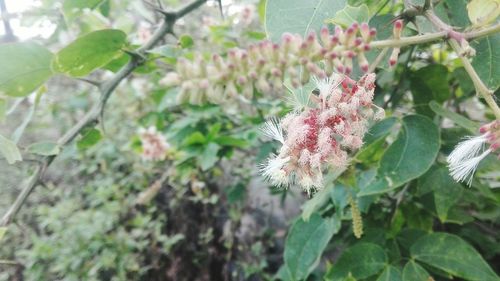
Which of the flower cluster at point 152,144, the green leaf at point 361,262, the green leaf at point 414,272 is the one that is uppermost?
the green leaf at point 414,272

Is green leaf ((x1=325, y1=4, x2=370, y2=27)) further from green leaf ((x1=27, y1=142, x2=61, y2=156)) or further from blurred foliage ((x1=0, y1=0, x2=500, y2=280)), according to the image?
green leaf ((x1=27, y1=142, x2=61, y2=156))

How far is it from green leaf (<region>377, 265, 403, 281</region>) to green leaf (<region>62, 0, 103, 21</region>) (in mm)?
878

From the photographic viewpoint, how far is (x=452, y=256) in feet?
3.23

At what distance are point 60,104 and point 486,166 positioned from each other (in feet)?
8.04

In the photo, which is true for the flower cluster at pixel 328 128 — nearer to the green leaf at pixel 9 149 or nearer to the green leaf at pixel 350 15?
the green leaf at pixel 350 15

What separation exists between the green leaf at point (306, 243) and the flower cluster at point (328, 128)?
52 centimetres

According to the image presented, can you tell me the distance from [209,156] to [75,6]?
74 cm

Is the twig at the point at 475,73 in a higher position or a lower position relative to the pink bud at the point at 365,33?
lower

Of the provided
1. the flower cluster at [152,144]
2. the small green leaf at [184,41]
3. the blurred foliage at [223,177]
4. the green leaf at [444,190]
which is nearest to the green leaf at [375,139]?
the blurred foliage at [223,177]

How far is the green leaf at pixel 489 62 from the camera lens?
2.32 feet

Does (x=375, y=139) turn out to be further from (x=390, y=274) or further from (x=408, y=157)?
(x=390, y=274)

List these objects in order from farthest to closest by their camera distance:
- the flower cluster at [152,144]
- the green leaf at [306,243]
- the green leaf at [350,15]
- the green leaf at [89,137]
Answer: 1. the flower cluster at [152,144]
2. the green leaf at [89,137]
3. the green leaf at [306,243]
4. the green leaf at [350,15]

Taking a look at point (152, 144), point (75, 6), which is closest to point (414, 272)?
point (75, 6)

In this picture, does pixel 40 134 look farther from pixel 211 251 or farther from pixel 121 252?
pixel 211 251
